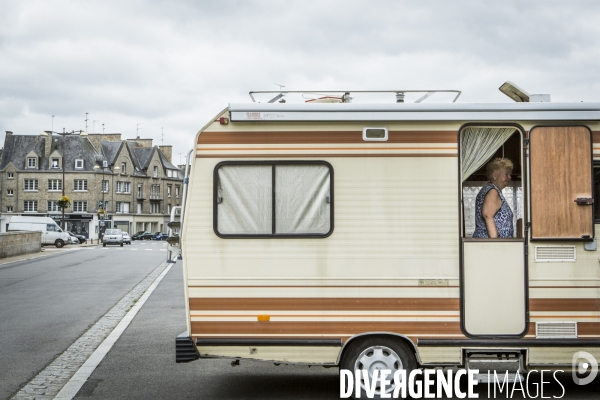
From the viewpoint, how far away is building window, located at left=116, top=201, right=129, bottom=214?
96.4 m

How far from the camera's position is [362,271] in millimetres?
6766

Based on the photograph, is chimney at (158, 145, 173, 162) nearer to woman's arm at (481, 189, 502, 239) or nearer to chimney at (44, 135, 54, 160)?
chimney at (44, 135, 54, 160)

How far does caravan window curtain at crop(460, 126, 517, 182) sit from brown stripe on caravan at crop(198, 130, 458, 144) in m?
0.21

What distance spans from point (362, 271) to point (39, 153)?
92.1 meters

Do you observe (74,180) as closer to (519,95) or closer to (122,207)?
(122,207)

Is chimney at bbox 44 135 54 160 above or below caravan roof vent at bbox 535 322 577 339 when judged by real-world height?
above

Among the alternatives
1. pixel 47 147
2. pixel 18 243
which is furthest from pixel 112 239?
pixel 47 147

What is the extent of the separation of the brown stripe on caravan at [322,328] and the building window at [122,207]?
92.3 metres

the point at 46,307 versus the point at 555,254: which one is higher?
the point at 555,254

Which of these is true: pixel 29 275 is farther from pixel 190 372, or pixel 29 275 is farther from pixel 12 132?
pixel 12 132

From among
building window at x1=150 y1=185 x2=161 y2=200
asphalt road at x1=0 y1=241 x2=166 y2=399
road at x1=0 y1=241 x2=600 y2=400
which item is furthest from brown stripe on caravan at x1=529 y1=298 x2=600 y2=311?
building window at x1=150 y1=185 x2=161 y2=200

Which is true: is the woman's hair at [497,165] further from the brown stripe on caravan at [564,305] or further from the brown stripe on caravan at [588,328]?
the brown stripe on caravan at [588,328]

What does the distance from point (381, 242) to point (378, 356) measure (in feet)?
3.53

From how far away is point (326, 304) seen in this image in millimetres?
6762
